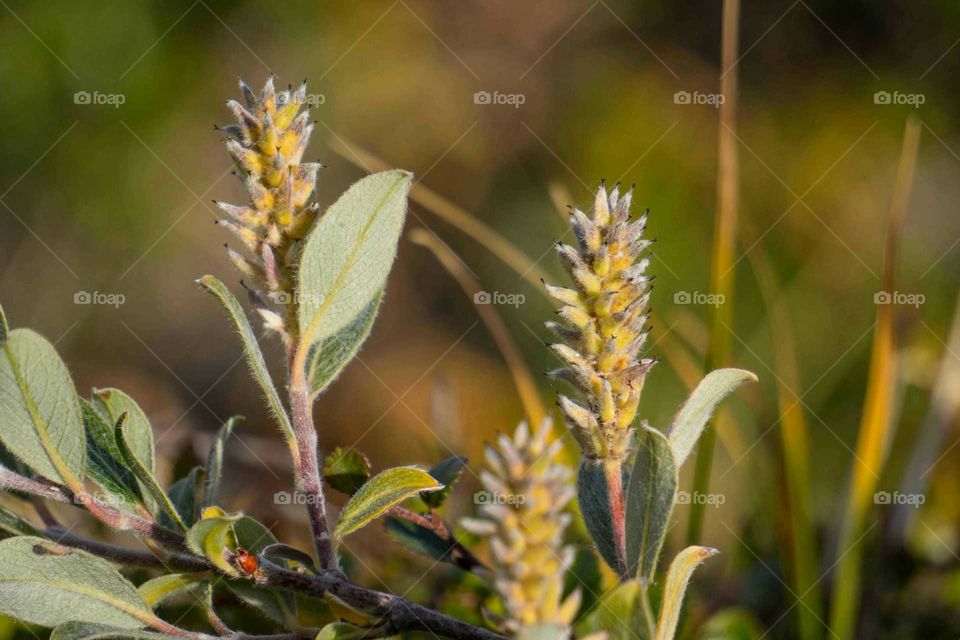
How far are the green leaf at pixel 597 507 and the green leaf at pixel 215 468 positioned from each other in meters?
0.32


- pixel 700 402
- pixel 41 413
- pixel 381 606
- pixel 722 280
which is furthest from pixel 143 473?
pixel 722 280

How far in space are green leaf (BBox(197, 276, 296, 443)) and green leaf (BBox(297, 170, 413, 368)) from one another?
4 centimetres

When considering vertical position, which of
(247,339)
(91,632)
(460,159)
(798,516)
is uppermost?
(460,159)

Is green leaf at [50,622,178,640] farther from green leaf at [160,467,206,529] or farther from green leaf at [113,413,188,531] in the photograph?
green leaf at [160,467,206,529]

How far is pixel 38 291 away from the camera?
2.62 m

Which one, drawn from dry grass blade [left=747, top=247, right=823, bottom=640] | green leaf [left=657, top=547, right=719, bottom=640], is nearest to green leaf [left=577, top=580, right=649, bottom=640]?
green leaf [left=657, top=547, right=719, bottom=640]

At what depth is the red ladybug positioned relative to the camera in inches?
27.9

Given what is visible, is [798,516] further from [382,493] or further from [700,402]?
[382,493]

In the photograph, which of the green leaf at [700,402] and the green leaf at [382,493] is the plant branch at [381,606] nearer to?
the green leaf at [382,493]

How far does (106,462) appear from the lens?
82 cm

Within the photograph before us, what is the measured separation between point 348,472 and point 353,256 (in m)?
0.26

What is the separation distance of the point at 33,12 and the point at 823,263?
92.8 inches

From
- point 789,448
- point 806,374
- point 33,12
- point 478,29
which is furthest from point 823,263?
point 33,12

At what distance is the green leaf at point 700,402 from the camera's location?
733 millimetres
